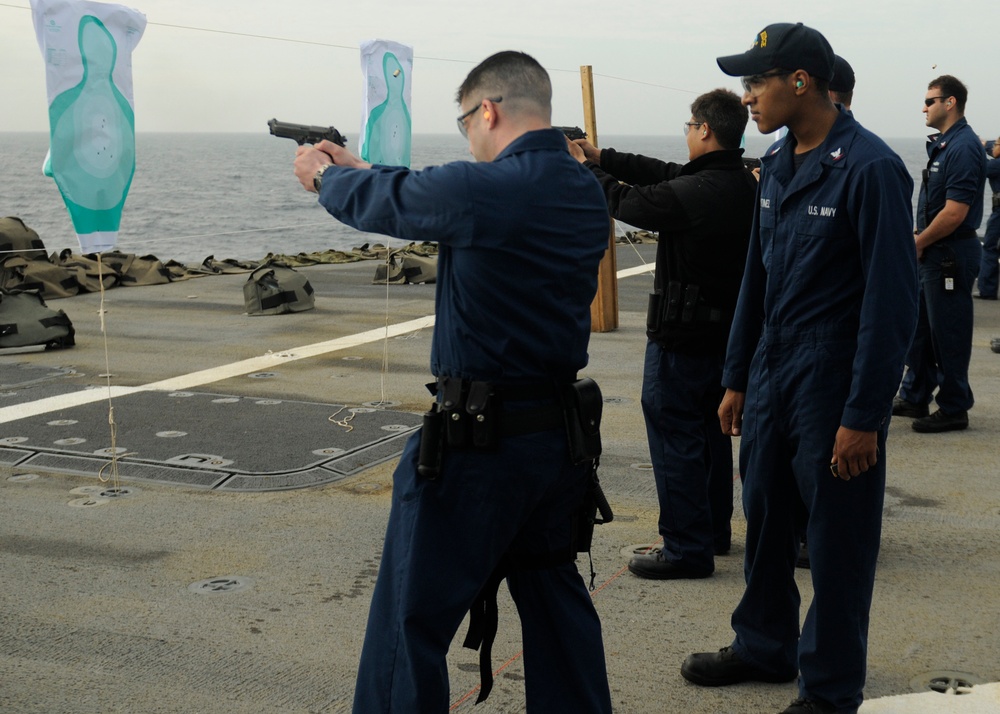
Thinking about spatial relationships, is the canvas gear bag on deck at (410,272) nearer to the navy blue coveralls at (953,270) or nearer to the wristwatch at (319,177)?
the navy blue coveralls at (953,270)

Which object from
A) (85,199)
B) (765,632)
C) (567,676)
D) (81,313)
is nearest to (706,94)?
(765,632)

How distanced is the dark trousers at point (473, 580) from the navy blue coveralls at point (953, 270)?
15.5 ft

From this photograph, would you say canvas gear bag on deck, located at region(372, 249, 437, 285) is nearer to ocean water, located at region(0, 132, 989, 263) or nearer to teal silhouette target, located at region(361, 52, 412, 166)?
ocean water, located at region(0, 132, 989, 263)

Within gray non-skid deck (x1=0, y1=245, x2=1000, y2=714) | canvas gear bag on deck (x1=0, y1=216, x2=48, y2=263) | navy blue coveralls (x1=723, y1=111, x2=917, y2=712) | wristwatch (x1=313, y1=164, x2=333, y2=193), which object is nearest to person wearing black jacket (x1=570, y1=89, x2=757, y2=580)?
gray non-skid deck (x1=0, y1=245, x2=1000, y2=714)

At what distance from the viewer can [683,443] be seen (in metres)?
4.67

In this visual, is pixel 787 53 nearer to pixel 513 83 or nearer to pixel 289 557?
pixel 513 83

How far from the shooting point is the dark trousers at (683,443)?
4.62m

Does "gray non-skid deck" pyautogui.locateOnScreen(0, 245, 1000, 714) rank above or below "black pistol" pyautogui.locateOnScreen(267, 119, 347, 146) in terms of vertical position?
below

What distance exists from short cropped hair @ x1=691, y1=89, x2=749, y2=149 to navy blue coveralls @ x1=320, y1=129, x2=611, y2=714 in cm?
186

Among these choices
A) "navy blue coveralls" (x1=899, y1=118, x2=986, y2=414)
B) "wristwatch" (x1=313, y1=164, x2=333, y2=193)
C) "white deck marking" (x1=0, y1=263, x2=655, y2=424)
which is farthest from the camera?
"white deck marking" (x1=0, y1=263, x2=655, y2=424)

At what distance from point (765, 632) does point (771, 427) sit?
74 cm

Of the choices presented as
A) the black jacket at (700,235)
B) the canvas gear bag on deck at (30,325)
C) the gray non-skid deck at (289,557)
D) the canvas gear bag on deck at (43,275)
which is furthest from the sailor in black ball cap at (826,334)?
the canvas gear bag on deck at (43,275)

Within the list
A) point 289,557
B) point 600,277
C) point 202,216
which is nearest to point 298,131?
point 289,557

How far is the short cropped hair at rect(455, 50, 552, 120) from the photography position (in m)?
2.88
